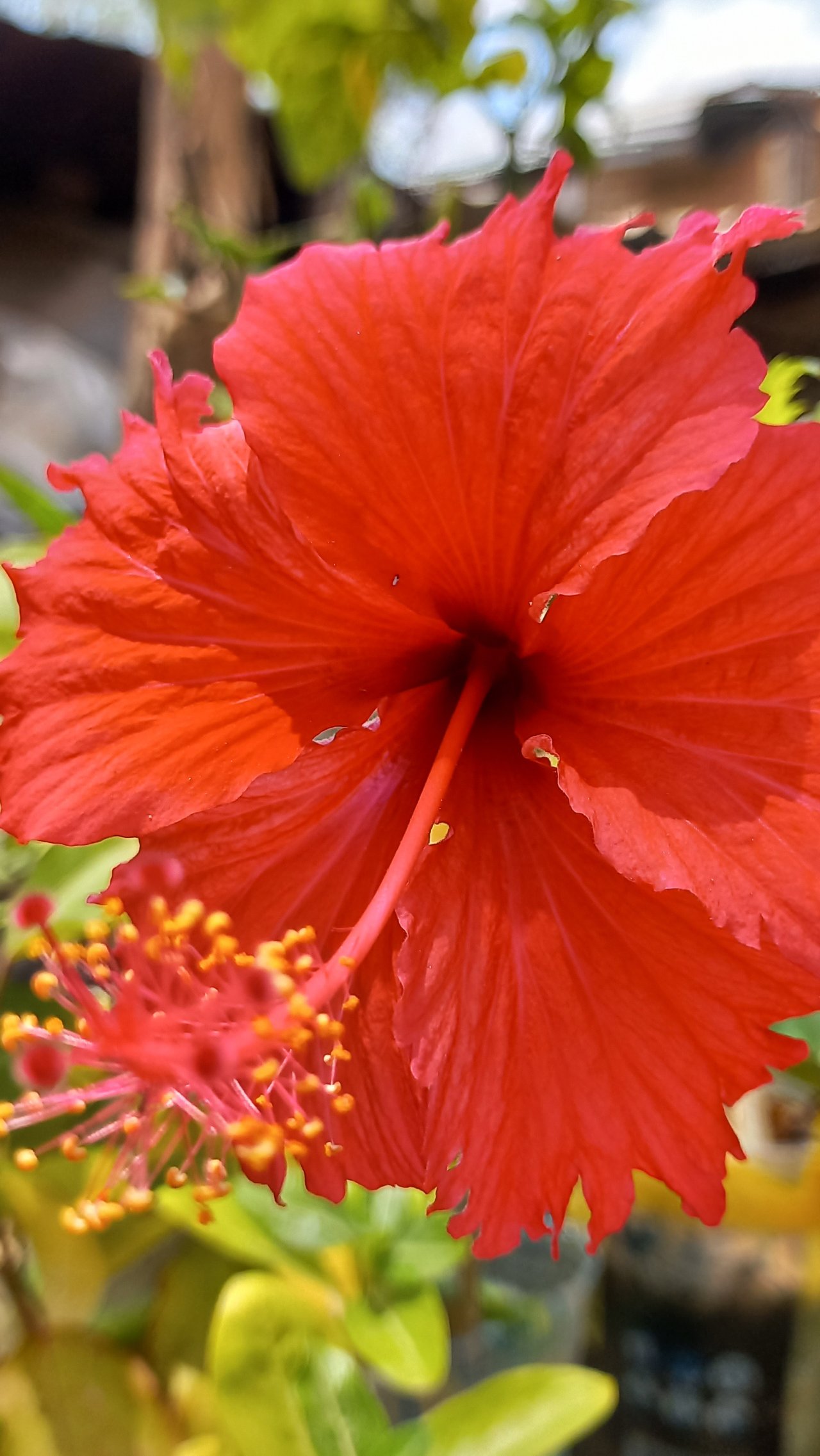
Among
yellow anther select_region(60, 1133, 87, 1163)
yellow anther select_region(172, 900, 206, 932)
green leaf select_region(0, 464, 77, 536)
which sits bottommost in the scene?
yellow anther select_region(60, 1133, 87, 1163)

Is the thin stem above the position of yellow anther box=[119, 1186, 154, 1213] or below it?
above

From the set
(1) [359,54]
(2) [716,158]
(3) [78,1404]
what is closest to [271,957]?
(3) [78,1404]

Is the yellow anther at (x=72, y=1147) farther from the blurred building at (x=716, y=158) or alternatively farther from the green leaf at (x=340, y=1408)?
the blurred building at (x=716, y=158)

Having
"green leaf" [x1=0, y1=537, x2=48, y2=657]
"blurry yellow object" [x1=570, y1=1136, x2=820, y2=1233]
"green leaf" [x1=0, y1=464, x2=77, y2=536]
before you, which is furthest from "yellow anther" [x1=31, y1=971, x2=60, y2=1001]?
"blurry yellow object" [x1=570, y1=1136, x2=820, y2=1233]

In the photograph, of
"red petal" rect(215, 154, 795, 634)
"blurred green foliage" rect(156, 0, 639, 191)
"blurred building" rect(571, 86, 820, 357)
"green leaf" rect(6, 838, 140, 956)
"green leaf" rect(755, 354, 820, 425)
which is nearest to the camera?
"red petal" rect(215, 154, 795, 634)

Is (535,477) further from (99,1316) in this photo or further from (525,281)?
(99,1316)

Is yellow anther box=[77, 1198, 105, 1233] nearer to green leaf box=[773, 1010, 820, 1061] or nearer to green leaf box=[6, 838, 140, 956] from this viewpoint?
green leaf box=[6, 838, 140, 956]

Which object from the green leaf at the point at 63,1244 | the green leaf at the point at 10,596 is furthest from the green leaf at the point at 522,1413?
the green leaf at the point at 10,596

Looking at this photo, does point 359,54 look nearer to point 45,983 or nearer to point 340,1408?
point 45,983

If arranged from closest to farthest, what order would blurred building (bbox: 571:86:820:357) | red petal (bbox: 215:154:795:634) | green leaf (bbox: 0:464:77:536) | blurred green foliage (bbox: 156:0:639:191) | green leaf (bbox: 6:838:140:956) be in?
red petal (bbox: 215:154:795:634) → green leaf (bbox: 6:838:140:956) → green leaf (bbox: 0:464:77:536) → blurred green foliage (bbox: 156:0:639:191) → blurred building (bbox: 571:86:820:357)
